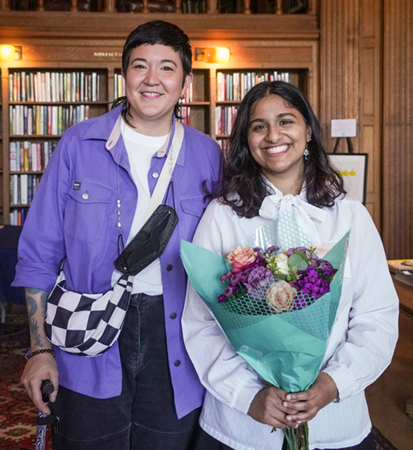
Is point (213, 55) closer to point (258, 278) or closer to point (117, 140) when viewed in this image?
point (117, 140)

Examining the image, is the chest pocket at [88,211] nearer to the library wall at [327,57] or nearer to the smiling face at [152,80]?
the smiling face at [152,80]

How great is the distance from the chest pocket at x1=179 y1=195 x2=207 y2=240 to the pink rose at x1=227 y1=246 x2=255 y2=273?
426 millimetres

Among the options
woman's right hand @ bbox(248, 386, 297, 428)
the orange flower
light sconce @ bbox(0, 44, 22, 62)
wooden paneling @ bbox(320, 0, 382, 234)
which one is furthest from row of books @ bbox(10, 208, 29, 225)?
the orange flower

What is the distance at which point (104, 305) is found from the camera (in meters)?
1.40

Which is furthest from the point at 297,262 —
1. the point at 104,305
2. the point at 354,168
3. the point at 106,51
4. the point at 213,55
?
the point at 106,51

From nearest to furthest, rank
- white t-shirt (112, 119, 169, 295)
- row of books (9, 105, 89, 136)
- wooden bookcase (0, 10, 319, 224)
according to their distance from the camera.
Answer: white t-shirt (112, 119, 169, 295) → wooden bookcase (0, 10, 319, 224) → row of books (9, 105, 89, 136)

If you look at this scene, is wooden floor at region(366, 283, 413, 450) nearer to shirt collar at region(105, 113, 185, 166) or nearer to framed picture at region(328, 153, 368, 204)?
shirt collar at region(105, 113, 185, 166)

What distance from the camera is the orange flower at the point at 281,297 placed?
103 cm

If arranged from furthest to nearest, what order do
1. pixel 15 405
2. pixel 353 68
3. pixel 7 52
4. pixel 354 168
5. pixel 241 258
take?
pixel 353 68 → pixel 7 52 → pixel 354 168 → pixel 15 405 → pixel 241 258

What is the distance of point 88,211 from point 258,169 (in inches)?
22.2

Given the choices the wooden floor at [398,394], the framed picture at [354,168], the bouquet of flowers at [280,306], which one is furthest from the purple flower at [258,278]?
the framed picture at [354,168]

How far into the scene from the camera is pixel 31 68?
Answer: 533 cm

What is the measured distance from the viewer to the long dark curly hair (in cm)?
145

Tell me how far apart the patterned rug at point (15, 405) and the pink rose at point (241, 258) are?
1.81 meters
